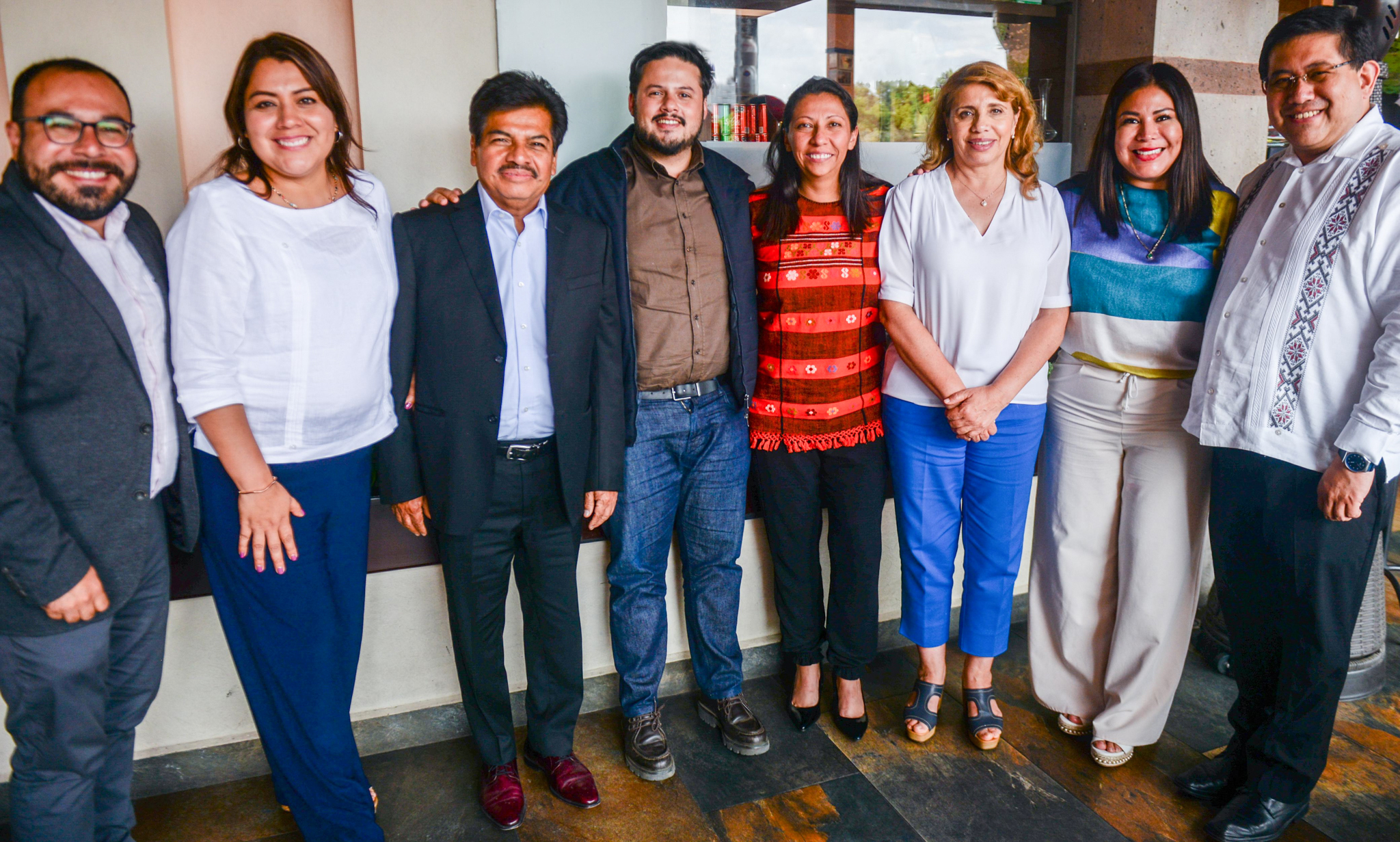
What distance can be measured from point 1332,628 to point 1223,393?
59 cm

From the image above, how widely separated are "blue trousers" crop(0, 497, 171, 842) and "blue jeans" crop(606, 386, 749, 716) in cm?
109

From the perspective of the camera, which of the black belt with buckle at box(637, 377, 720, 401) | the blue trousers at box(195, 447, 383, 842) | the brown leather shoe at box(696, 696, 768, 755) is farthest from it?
the brown leather shoe at box(696, 696, 768, 755)

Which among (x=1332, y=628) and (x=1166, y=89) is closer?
(x=1332, y=628)

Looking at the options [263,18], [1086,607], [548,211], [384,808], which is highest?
[263,18]

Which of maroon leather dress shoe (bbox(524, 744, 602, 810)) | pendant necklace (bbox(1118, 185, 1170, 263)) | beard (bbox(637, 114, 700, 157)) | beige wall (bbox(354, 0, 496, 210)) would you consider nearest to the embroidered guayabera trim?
pendant necklace (bbox(1118, 185, 1170, 263))

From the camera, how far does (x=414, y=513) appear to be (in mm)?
2107

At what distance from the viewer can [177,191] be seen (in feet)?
8.80

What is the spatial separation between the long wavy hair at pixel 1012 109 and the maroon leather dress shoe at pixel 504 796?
2.00m

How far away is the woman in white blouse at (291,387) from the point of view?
1694 millimetres

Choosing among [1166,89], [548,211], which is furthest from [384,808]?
[1166,89]

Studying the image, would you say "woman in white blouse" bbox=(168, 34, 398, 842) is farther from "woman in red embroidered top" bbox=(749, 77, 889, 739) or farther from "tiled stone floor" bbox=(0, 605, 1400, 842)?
"woman in red embroidered top" bbox=(749, 77, 889, 739)

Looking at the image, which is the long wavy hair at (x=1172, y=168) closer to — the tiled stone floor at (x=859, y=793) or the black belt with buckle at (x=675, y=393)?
the black belt with buckle at (x=675, y=393)

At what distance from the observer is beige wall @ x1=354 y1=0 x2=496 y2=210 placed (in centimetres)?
273

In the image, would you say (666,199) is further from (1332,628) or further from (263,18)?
(1332,628)
